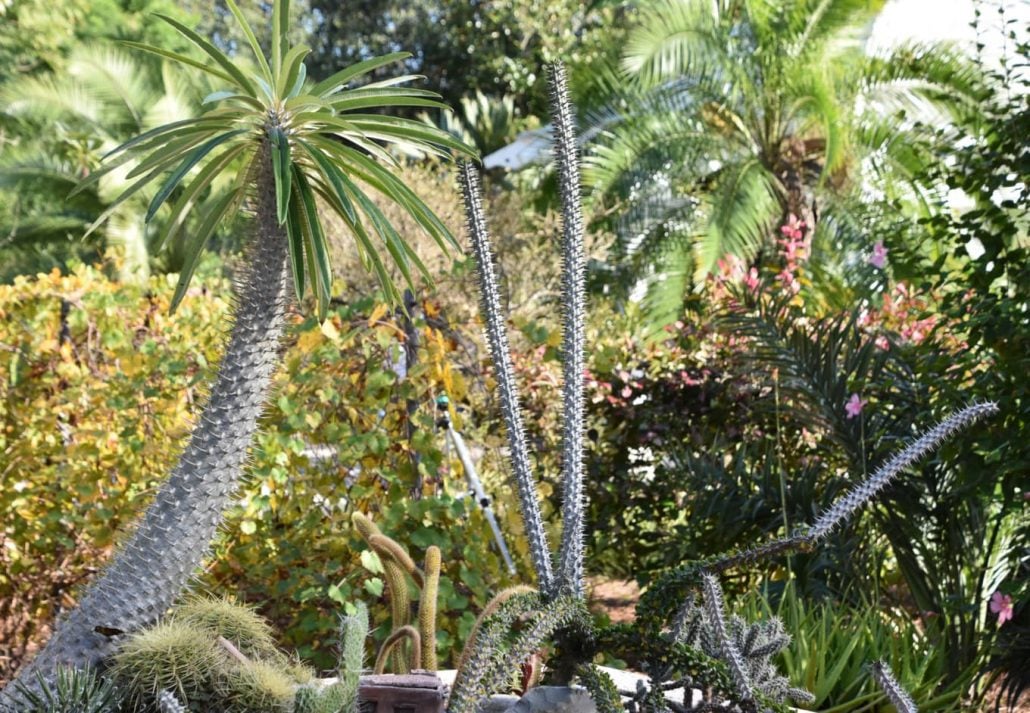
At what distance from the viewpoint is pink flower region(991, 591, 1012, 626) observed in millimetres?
3564

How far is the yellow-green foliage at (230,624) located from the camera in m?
2.06

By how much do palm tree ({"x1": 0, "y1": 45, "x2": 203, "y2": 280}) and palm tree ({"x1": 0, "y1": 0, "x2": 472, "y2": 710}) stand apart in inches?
577

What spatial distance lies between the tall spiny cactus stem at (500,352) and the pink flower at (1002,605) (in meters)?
2.15

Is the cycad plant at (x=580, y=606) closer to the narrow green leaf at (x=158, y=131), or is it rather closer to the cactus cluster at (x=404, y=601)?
the cactus cluster at (x=404, y=601)

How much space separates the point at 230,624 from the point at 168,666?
23 cm

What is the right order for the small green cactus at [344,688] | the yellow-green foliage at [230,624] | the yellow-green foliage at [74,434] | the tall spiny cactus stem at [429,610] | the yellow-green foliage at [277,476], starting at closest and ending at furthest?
1. the small green cactus at [344,688]
2. the yellow-green foliage at [230,624]
3. the tall spiny cactus stem at [429,610]
4. the yellow-green foliage at [277,476]
5. the yellow-green foliage at [74,434]

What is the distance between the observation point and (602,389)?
5.84 meters

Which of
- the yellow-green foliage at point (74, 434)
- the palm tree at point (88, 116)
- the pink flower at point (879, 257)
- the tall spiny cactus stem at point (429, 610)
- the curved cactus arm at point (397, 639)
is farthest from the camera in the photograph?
the palm tree at point (88, 116)

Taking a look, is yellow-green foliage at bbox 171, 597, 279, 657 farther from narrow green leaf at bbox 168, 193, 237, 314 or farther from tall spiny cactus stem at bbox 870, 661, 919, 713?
tall spiny cactus stem at bbox 870, 661, 919, 713

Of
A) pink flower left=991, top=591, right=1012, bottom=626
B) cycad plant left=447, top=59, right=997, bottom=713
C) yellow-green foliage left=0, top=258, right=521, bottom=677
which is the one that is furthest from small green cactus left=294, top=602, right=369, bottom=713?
pink flower left=991, top=591, right=1012, bottom=626

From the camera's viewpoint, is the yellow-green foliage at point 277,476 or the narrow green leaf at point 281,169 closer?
the narrow green leaf at point 281,169

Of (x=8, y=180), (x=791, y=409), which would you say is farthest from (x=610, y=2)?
(x=791, y=409)

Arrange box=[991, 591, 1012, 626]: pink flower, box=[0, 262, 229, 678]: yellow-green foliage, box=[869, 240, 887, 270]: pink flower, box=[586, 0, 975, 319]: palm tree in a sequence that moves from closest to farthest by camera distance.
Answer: box=[991, 591, 1012, 626]: pink flower, box=[0, 262, 229, 678]: yellow-green foliage, box=[869, 240, 887, 270]: pink flower, box=[586, 0, 975, 319]: palm tree

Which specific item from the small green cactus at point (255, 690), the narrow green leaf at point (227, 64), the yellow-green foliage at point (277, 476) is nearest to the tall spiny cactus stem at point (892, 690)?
the small green cactus at point (255, 690)
